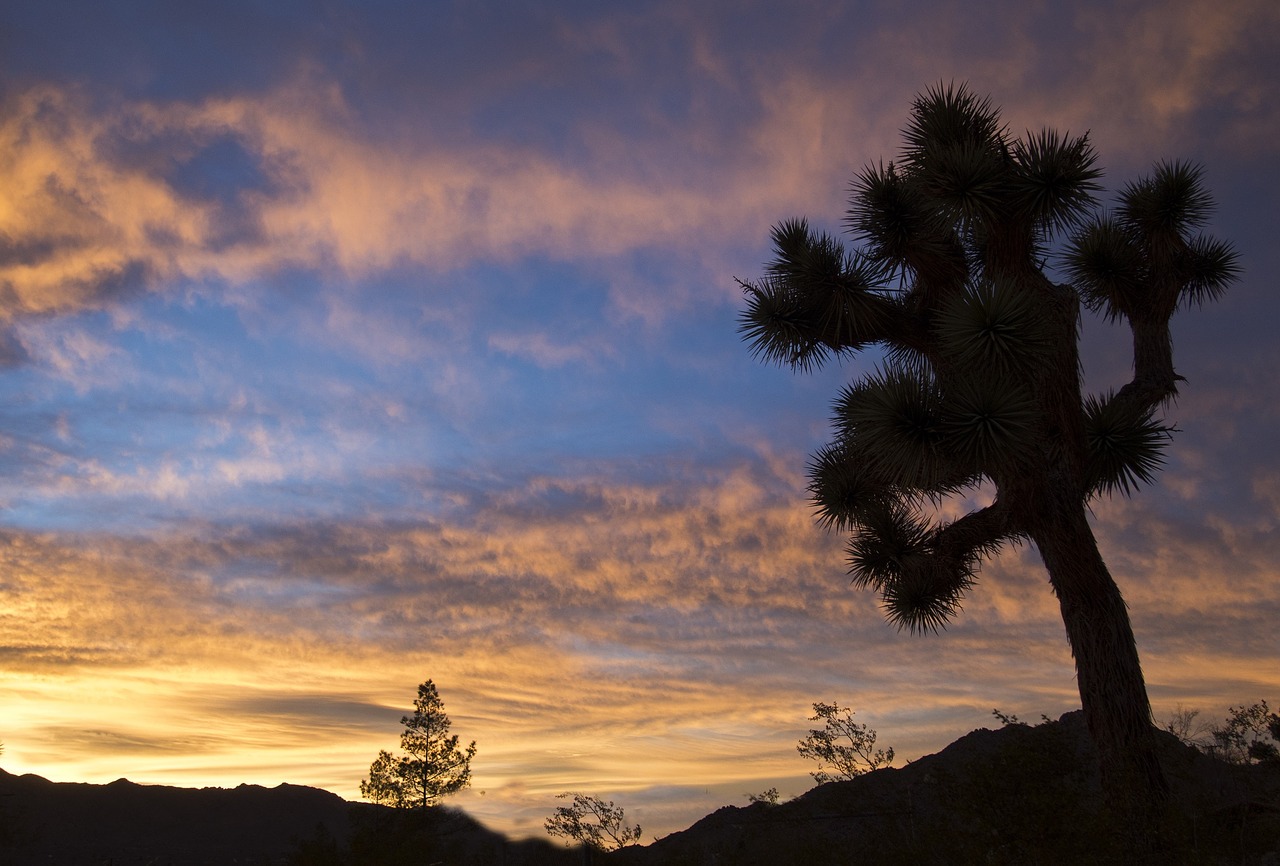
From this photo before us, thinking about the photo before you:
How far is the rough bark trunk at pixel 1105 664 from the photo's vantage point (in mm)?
10055

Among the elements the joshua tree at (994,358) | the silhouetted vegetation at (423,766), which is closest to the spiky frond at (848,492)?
the joshua tree at (994,358)

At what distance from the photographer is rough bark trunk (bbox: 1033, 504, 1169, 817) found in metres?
10.1

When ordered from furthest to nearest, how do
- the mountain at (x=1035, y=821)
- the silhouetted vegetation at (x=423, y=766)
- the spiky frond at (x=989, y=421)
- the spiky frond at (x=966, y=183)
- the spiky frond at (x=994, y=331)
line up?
the silhouetted vegetation at (x=423, y=766), the spiky frond at (x=966, y=183), the spiky frond at (x=994, y=331), the spiky frond at (x=989, y=421), the mountain at (x=1035, y=821)

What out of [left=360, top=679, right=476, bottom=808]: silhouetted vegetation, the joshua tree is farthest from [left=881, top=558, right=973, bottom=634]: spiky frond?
[left=360, top=679, right=476, bottom=808]: silhouetted vegetation

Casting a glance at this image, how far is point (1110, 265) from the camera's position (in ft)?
42.6

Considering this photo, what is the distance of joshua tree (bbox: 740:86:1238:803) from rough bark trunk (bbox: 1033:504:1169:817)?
0.02m

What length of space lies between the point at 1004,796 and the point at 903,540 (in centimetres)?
396

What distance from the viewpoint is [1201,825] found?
11.1m

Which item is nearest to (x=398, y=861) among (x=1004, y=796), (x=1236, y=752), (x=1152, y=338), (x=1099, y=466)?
(x=1004, y=796)

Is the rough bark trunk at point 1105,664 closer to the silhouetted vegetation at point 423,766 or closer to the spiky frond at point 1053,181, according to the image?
the spiky frond at point 1053,181

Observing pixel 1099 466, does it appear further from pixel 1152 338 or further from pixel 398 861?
pixel 398 861

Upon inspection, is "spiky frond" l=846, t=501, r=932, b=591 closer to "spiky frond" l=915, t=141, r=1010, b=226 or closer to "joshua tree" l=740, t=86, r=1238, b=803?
"joshua tree" l=740, t=86, r=1238, b=803

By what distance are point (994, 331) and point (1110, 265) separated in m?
3.90

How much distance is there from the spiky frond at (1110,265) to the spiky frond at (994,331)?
3.17 metres
